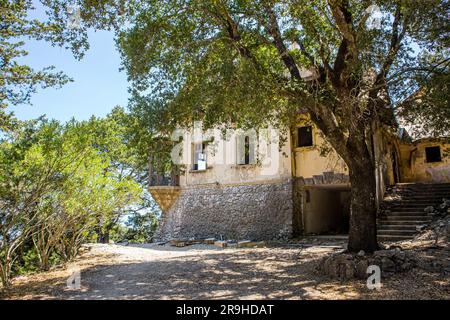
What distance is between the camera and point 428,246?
854cm

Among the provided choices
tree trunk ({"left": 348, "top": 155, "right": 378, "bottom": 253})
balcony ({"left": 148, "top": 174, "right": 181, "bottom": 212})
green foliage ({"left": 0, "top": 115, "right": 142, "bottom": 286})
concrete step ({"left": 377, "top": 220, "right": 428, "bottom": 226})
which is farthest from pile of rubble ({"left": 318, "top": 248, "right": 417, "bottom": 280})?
balcony ({"left": 148, "top": 174, "right": 181, "bottom": 212})

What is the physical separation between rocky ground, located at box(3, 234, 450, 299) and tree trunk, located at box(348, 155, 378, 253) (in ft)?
2.48

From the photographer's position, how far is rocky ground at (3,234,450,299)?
521cm

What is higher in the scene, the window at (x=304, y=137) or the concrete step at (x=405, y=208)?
the window at (x=304, y=137)

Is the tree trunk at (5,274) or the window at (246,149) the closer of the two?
the tree trunk at (5,274)

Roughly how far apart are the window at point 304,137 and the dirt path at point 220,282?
6141mm

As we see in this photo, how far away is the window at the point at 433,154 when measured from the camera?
732 inches

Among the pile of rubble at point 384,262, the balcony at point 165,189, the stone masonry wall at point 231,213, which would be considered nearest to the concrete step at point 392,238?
the pile of rubble at point 384,262

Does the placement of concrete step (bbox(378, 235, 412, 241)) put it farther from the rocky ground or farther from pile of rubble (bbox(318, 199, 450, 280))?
pile of rubble (bbox(318, 199, 450, 280))

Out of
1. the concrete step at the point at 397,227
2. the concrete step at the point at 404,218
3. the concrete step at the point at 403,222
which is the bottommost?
the concrete step at the point at 397,227

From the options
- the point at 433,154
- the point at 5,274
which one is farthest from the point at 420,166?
the point at 5,274

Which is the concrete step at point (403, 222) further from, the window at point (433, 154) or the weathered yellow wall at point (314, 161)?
the window at point (433, 154)

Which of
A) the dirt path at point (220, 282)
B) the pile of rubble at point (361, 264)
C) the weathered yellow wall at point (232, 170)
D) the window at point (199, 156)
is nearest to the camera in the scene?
the dirt path at point (220, 282)
